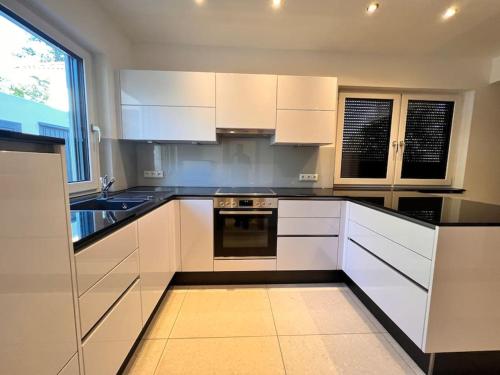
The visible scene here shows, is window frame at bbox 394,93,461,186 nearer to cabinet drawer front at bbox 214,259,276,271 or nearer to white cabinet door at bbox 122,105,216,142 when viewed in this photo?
cabinet drawer front at bbox 214,259,276,271

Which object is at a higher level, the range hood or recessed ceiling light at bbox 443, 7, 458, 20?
recessed ceiling light at bbox 443, 7, 458, 20

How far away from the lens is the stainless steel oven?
2113mm

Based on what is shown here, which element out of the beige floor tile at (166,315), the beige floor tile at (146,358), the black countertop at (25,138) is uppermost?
the black countertop at (25,138)

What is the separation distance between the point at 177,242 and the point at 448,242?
6.37 ft

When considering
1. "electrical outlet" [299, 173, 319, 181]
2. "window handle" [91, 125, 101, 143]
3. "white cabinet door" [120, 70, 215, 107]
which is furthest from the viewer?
"electrical outlet" [299, 173, 319, 181]

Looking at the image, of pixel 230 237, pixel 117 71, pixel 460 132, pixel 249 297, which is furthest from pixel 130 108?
pixel 460 132

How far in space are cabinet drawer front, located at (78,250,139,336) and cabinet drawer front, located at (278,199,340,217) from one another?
4.24ft

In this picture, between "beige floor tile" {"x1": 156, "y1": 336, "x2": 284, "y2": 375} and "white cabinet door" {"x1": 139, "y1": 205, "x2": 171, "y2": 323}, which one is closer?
"beige floor tile" {"x1": 156, "y1": 336, "x2": 284, "y2": 375}

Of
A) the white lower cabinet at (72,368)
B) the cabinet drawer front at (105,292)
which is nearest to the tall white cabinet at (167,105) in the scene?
the cabinet drawer front at (105,292)

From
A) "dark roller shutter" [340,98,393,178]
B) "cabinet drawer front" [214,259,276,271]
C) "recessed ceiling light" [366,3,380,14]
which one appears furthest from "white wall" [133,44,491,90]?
"cabinet drawer front" [214,259,276,271]

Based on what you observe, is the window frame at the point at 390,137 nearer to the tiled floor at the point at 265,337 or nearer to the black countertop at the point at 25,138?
the tiled floor at the point at 265,337

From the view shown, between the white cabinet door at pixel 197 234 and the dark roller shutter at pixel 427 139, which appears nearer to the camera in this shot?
the white cabinet door at pixel 197 234

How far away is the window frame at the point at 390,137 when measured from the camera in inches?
105

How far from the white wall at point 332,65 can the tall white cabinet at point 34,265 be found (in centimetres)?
211
